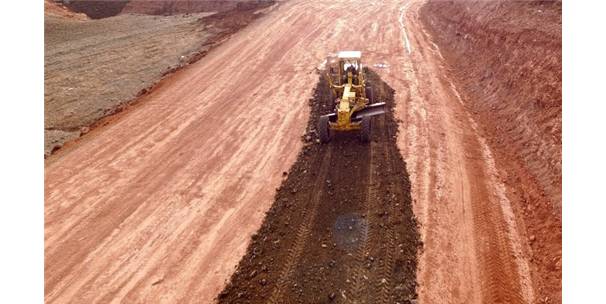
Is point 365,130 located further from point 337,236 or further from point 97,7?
point 97,7

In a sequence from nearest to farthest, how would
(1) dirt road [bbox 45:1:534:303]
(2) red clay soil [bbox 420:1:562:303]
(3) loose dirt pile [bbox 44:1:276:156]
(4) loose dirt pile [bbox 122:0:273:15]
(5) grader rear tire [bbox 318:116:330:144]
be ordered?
(1) dirt road [bbox 45:1:534:303]
(2) red clay soil [bbox 420:1:562:303]
(5) grader rear tire [bbox 318:116:330:144]
(3) loose dirt pile [bbox 44:1:276:156]
(4) loose dirt pile [bbox 122:0:273:15]

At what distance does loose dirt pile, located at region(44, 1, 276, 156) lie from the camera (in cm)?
1722

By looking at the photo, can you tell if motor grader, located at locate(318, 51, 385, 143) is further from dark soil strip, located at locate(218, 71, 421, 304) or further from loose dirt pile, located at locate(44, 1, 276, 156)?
loose dirt pile, located at locate(44, 1, 276, 156)

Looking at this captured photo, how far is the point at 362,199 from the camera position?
11.3m

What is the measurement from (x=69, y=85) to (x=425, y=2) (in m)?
23.6

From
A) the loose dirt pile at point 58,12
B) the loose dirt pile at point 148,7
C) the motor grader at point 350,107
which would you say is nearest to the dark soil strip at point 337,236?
the motor grader at point 350,107

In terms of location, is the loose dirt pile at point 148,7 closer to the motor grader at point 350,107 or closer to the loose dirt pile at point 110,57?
the loose dirt pile at point 110,57

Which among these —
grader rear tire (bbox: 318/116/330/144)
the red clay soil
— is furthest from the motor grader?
the red clay soil

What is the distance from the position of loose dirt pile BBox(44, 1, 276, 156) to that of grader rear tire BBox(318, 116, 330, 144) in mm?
8515

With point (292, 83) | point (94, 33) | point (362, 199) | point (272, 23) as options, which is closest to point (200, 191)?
point (362, 199)

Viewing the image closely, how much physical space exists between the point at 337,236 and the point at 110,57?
17658 millimetres

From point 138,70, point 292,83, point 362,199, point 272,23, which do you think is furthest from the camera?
point 272,23

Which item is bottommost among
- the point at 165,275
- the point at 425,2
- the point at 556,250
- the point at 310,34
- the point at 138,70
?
the point at 165,275

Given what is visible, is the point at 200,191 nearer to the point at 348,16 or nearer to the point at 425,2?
the point at 348,16
